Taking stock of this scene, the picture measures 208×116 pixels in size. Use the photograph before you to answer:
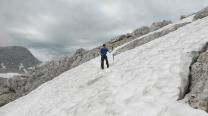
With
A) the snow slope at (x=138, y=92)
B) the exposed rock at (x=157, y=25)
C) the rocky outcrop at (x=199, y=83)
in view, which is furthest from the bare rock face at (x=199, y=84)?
the exposed rock at (x=157, y=25)

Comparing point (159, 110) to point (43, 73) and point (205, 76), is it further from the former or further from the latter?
point (43, 73)

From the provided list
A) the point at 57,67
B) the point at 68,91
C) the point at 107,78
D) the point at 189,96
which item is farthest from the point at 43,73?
the point at 189,96

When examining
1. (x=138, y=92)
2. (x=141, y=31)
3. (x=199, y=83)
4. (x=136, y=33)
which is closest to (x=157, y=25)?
(x=141, y=31)

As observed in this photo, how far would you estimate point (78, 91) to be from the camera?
22453mm

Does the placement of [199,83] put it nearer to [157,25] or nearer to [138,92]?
[138,92]

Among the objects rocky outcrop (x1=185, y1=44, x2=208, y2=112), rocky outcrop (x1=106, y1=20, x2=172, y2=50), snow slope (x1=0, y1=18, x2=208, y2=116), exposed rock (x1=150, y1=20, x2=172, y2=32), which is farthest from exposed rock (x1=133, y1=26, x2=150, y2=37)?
rocky outcrop (x1=185, y1=44, x2=208, y2=112)

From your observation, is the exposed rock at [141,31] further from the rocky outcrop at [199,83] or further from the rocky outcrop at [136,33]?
the rocky outcrop at [199,83]

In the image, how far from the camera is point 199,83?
1358 centimetres

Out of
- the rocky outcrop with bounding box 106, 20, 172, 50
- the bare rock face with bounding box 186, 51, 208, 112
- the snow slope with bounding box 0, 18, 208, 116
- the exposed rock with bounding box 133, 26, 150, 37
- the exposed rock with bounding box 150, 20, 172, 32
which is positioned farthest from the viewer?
the exposed rock with bounding box 133, 26, 150, 37

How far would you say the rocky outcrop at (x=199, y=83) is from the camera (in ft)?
39.4

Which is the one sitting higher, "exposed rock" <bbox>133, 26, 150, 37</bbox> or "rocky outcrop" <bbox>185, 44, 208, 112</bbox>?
"exposed rock" <bbox>133, 26, 150, 37</bbox>

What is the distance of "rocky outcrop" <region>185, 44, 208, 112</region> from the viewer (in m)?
12.0

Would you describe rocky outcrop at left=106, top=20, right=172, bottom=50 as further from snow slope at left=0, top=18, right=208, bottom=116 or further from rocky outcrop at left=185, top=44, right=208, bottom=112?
rocky outcrop at left=185, top=44, right=208, bottom=112

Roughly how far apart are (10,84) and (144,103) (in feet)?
119
